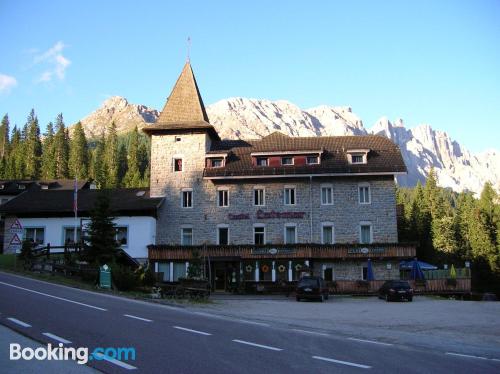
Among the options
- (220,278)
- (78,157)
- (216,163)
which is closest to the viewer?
(220,278)

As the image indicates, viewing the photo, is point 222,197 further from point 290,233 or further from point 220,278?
point 220,278

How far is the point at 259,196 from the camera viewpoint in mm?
45750

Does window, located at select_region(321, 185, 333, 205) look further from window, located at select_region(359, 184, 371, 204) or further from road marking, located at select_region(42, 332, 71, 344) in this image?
road marking, located at select_region(42, 332, 71, 344)

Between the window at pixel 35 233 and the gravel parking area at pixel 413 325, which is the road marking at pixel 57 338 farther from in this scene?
the window at pixel 35 233

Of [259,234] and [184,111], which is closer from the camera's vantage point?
[259,234]

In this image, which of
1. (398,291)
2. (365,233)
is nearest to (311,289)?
(398,291)

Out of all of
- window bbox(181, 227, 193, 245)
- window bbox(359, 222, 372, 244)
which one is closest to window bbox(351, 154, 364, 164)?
window bbox(359, 222, 372, 244)

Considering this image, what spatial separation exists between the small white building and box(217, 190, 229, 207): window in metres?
5.22

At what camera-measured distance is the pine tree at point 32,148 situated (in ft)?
391

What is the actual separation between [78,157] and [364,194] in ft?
313

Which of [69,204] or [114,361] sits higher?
[69,204]

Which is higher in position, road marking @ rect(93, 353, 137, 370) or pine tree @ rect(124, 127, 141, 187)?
pine tree @ rect(124, 127, 141, 187)

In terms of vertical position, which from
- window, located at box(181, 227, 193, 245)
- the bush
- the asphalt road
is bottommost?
the asphalt road

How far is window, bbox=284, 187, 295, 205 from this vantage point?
45219mm
